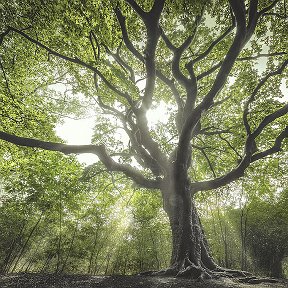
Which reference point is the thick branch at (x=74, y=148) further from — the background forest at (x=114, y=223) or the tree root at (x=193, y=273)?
the background forest at (x=114, y=223)

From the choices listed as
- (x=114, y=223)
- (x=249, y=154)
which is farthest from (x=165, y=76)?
(x=114, y=223)

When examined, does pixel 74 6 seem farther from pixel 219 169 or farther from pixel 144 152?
pixel 219 169

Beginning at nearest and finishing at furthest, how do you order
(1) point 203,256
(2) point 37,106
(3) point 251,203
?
(1) point 203,256, (2) point 37,106, (3) point 251,203

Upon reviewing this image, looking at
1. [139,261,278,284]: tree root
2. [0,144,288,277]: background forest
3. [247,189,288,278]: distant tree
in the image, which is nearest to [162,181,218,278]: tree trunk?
[139,261,278,284]: tree root

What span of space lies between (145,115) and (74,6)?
400cm

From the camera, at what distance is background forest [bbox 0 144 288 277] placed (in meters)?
13.6

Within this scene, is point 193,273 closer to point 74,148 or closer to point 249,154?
point 249,154

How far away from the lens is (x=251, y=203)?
67.6ft

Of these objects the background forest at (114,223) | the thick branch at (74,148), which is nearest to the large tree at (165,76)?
the thick branch at (74,148)

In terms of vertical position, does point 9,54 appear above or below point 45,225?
above

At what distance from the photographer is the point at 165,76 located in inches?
359

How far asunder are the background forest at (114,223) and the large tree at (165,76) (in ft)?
13.0

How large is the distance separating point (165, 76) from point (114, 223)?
17.4m

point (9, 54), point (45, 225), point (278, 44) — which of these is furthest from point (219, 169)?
point (45, 225)
